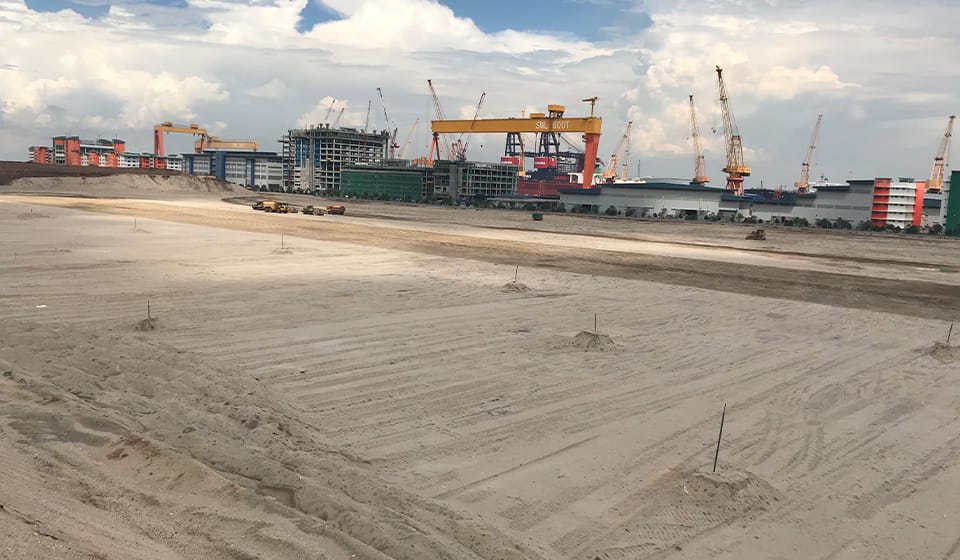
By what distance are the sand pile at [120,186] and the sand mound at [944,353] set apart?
94412mm

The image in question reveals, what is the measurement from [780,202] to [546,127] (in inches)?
1378

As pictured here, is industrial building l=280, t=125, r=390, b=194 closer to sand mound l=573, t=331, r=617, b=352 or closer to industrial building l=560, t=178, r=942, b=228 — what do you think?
industrial building l=560, t=178, r=942, b=228

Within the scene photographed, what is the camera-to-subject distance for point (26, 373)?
10.2 metres

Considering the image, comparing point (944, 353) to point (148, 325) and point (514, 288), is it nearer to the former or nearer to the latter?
point (514, 288)

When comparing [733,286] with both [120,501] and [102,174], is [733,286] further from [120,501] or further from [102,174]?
[102,174]

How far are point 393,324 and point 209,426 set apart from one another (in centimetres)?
680

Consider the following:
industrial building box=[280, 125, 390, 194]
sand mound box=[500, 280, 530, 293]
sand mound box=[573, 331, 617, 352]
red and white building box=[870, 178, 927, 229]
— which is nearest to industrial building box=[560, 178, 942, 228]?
red and white building box=[870, 178, 927, 229]

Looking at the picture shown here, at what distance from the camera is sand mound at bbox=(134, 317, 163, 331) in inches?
532

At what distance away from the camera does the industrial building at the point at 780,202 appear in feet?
262

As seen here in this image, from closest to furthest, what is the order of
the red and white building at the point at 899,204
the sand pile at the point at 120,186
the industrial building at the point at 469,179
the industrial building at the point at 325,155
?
the red and white building at the point at 899,204 < the sand pile at the point at 120,186 < the industrial building at the point at 469,179 < the industrial building at the point at 325,155

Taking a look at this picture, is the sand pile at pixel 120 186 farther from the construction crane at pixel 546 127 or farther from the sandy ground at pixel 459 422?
the sandy ground at pixel 459 422

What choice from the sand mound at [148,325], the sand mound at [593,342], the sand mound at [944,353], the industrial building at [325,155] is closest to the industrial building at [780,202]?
the sand mound at [944,353]

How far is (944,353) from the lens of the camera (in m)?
14.4

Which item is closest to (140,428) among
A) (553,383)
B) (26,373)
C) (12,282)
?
(26,373)
